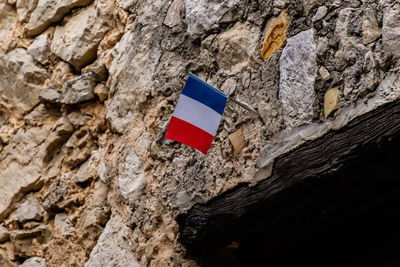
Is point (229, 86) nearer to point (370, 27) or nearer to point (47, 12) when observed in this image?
point (370, 27)

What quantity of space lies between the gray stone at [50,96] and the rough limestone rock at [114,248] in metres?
0.95

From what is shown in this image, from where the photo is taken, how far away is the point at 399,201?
5.50 ft

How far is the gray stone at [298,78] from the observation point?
5.71ft

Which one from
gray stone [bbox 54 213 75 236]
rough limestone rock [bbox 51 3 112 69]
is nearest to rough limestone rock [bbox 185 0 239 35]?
rough limestone rock [bbox 51 3 112 69]

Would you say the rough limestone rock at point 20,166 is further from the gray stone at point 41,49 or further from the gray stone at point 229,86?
the gray stone at point 229,86

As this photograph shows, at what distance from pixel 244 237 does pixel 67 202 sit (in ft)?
3.86

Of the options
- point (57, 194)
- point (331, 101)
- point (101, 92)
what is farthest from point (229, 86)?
point (57, 194)

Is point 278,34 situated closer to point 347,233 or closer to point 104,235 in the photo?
point 347,233

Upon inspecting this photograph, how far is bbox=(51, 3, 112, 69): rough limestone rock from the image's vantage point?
120 inches

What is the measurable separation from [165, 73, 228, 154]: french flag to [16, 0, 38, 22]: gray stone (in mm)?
2062

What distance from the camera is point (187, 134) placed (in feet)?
6.12

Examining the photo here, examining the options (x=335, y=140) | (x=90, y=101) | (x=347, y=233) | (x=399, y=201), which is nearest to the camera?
(x=335, y=140)

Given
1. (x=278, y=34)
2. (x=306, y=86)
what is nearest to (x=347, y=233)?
(x=306, y=86)

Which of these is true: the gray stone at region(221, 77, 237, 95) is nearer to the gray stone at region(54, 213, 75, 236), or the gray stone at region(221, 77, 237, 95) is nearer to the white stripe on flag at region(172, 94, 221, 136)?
the white stripe on flag at region(172, 94, 221, 136)
